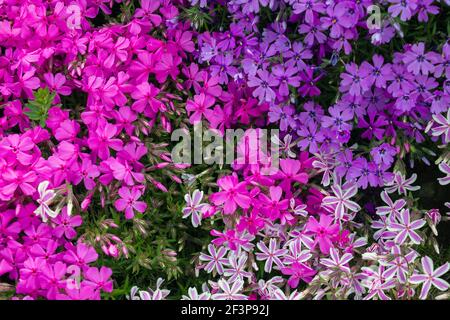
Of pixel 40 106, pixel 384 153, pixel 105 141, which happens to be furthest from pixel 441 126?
pixel 40 106

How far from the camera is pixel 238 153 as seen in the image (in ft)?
7.34

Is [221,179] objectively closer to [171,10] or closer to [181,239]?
[181,239]

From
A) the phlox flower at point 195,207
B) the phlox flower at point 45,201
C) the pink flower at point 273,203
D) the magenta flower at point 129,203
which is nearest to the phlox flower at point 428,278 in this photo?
the pink flower at point 273,203

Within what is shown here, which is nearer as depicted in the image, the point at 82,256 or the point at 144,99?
the point at 82,256

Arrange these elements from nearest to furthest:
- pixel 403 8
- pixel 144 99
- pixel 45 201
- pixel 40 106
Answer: pixel 403 8 < pixel 45 201 < pixel 40 106 < pixel 144 99

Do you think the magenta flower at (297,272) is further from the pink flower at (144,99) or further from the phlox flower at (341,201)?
the pink flower at (144,99)

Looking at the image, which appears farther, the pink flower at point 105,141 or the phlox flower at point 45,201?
the pink flower at point 105,141

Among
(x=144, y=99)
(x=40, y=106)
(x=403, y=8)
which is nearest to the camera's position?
(x=403, y=8)

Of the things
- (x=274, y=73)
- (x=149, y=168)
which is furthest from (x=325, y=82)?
(x=149, y=168)

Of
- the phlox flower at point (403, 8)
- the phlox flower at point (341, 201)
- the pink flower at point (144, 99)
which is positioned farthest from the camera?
the pink flower at point (144, 99)

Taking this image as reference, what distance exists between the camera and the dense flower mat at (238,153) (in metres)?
2.03

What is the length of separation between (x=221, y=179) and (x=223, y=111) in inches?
11.8

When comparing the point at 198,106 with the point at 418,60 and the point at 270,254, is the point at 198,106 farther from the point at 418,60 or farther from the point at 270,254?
the point at 418,60

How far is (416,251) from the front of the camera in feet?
6.90
